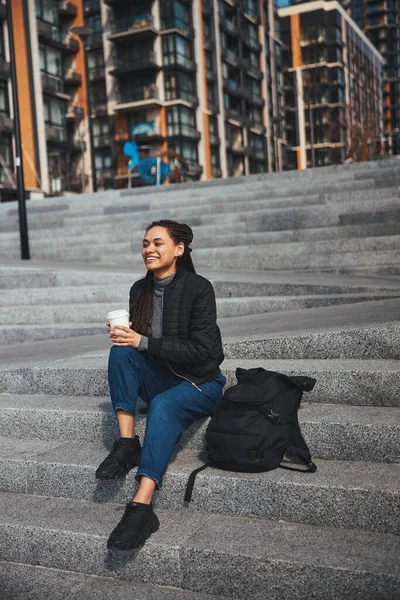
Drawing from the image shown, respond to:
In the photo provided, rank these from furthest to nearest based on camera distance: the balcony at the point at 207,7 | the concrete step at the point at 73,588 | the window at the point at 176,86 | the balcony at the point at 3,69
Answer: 1. the balcony at the point at 207,7
2. the window at the point at 176,86
3. the balcony at the point at 3,69
4. the concrete step at the point at 73,588

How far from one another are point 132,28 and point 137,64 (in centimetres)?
272

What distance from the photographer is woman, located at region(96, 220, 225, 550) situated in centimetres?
357

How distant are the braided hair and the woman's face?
0.11ft

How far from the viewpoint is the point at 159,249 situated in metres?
3.97

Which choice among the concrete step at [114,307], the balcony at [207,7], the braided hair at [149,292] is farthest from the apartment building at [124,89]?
the braided hair at [149,292]

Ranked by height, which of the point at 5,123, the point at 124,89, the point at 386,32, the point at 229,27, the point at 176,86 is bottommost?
the point at 5,123

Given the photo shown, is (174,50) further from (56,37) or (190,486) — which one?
(190,486)

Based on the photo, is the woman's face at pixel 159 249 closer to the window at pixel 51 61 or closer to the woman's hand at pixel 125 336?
the woman's hand at pixel 125 336

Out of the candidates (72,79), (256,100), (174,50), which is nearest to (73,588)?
(72,79)

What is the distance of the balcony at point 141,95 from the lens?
162 ft

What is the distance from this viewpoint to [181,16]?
50344 mm

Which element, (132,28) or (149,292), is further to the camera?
(132,28)

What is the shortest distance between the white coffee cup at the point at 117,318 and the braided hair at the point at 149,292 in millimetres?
378

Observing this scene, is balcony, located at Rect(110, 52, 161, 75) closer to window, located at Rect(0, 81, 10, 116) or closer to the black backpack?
window, located at Rect(0, 81, 10, 116)
